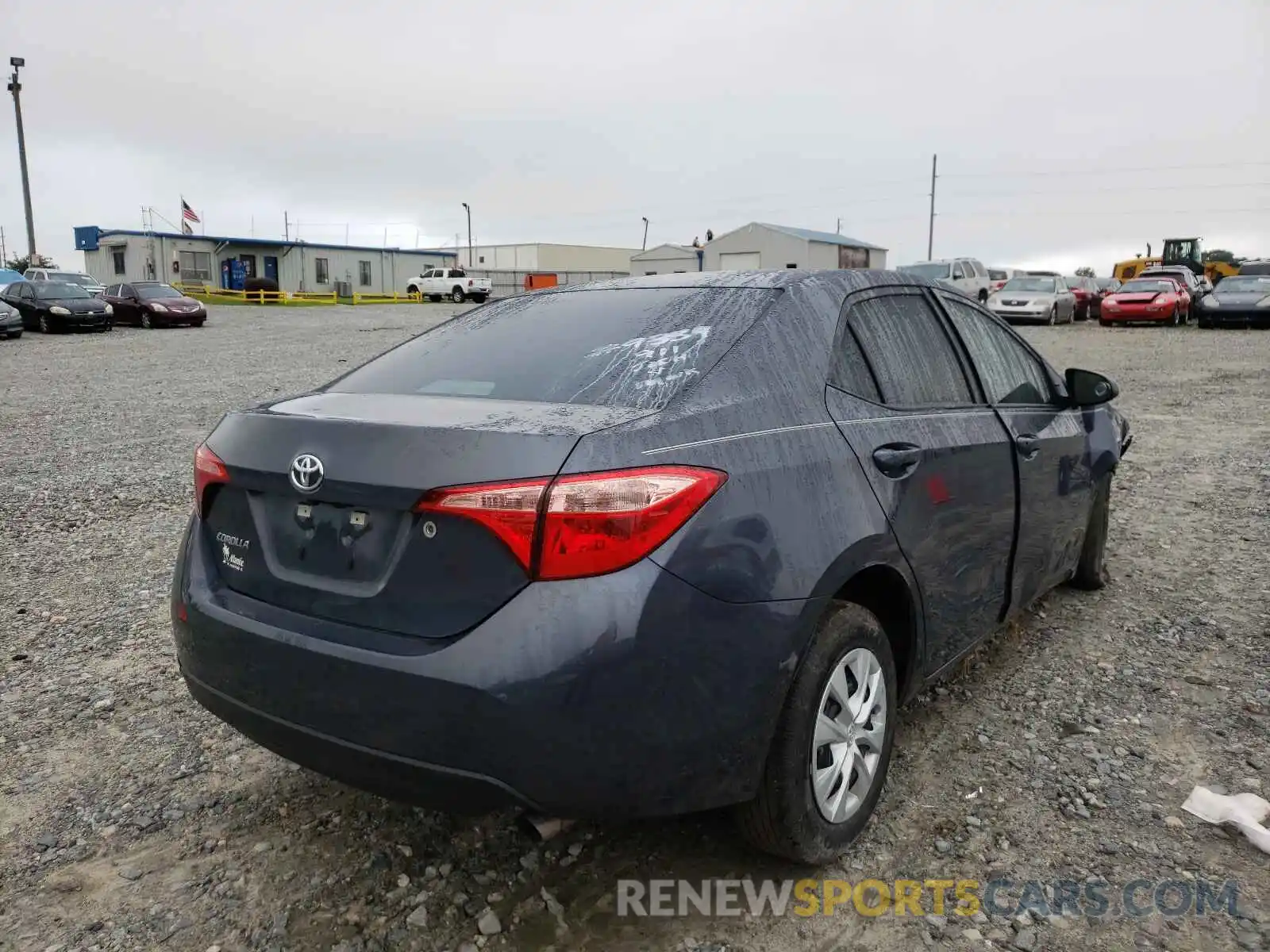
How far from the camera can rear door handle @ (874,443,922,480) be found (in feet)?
8.98

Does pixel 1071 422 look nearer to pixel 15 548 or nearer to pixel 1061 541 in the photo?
pixel 1061 541

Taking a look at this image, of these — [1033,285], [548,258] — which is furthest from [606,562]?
[548,258]

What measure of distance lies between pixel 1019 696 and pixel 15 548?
5600 mm

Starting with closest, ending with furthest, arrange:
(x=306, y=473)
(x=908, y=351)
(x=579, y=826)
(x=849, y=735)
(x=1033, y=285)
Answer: (x=306, y=473)
(x=849, y=735)
(x=579, y=826)
(x=908, y=351)
(x=1033, y=285)

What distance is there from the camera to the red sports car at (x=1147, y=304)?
82.0 feet

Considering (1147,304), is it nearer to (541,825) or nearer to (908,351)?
(908,351)

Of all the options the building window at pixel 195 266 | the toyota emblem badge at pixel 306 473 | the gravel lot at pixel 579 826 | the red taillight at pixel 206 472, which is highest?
the building window at pixel 195 266

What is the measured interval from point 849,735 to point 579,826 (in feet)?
2.85

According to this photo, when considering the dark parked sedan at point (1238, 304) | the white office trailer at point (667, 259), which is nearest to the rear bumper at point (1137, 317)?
the dark parked sedan at point (1238, 304)

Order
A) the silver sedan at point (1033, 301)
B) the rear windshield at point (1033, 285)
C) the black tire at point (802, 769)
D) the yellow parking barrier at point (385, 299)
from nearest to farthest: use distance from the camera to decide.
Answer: the black tire at point (802, 769)
the silver sedan at point (1033, 301)
the rear windshield at point (1033, 285)
the yellow parking barrier at point (385, 299)

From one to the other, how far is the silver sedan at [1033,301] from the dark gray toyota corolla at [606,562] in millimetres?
24566

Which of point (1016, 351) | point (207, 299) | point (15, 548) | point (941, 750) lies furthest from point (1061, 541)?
point (207, 299)

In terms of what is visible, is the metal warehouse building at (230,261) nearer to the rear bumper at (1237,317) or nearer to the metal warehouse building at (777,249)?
the metal warehouse building at (777,249)

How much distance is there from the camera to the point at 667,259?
226ft
